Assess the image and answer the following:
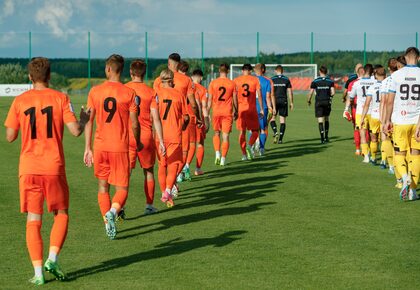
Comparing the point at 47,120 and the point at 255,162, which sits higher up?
the point at 47,120

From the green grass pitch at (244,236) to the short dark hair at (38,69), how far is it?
191cm

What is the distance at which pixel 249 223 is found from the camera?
435 inches

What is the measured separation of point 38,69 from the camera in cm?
762

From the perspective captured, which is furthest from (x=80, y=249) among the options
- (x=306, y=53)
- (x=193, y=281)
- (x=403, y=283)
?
(x=306, y=53)

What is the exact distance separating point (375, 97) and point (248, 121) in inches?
130

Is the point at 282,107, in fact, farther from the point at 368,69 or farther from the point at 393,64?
the point at 393,64

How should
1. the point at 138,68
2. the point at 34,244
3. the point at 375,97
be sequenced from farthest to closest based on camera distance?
the point at 375,97, the point at 138,68, the point at 34,244

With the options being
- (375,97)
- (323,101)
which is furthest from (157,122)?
(323,101)

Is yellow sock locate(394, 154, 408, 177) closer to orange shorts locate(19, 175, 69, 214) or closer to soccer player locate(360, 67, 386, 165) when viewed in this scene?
soccer player locate(360, 67, 386, 165)

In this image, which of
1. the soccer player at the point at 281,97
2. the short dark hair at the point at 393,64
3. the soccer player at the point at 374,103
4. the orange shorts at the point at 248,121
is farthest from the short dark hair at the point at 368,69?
the soccer player at the point at 281,97

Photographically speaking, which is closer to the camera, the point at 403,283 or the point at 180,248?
the point at 403,283

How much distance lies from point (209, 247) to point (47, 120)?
266cm

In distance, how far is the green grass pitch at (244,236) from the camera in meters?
7.97

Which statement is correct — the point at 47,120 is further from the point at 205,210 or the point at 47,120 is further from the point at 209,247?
the point at 205,210
